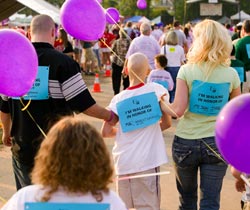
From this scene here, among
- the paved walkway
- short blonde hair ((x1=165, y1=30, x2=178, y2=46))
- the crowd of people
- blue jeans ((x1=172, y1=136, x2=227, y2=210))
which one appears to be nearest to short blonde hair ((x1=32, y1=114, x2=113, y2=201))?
the crowd of people

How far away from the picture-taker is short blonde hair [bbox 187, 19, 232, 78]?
13.8 feet

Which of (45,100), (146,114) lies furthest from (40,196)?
(146,114)

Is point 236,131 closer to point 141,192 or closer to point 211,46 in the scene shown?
point 211,46

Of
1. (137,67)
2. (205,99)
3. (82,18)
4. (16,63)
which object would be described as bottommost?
(205,99)

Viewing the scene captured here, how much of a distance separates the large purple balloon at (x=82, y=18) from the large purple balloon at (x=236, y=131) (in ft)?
7.21

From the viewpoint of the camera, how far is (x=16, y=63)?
12.6 ft

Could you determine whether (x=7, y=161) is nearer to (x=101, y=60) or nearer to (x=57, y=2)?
(x=101, y=60)

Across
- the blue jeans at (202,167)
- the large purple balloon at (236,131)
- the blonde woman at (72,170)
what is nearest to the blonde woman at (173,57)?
the blue jeans at (202,167)

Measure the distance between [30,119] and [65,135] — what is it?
1.72m

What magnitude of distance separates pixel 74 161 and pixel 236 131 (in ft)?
3.01

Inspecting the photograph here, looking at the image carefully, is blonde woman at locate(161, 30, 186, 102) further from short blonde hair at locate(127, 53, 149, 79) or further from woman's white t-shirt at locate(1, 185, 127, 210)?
woman's white t-shirt at locate(1, 185, 127, 210)

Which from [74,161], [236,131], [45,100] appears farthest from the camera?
[45,100]

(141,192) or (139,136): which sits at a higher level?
(139,136)

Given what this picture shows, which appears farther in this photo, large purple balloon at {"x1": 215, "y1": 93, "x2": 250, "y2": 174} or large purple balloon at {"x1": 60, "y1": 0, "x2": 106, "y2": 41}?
large purple balloon at {"x1": 60, "y1": 0, "x2": 106, "y2": 41}
